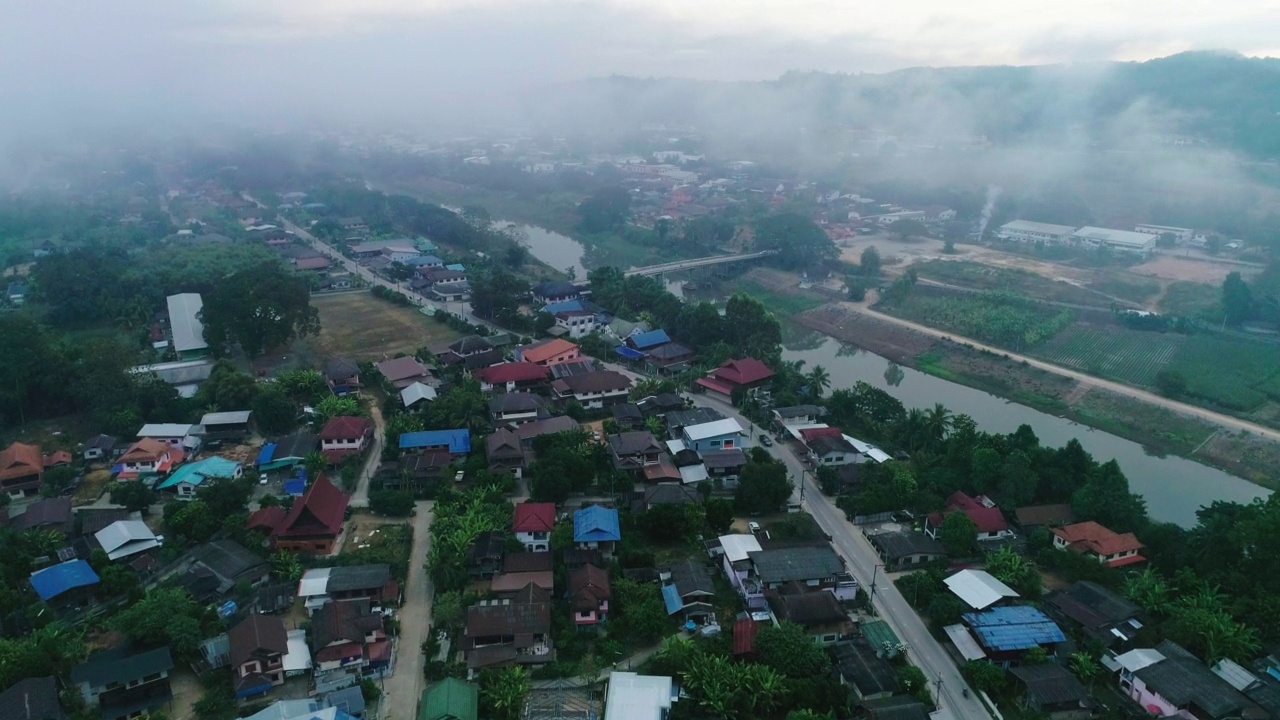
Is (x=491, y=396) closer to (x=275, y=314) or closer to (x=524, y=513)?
(x=524, y=513)

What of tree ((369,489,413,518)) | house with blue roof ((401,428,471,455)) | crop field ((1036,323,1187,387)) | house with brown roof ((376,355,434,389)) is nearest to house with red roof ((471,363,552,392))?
house with brown roof ((376,355,434,389))

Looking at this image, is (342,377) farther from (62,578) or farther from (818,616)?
(818,616)

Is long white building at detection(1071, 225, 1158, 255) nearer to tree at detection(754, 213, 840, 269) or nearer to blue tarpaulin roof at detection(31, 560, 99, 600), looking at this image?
tree at detection(754, 213, 840, 269)

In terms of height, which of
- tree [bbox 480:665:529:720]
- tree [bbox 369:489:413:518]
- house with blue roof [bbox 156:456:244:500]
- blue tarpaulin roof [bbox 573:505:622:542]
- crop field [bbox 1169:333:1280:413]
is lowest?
house with blue roof [bbox 156:456:244:500]

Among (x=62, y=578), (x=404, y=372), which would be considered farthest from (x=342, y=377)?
(x=62, y=578)

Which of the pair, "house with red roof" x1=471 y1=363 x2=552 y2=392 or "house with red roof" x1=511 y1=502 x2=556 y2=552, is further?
"house with red roof" x1=471 y1=363 x2=552 y2=392

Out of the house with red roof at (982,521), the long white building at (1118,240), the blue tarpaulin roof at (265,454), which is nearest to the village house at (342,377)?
the blue tarpaulin roof at (265,454)
